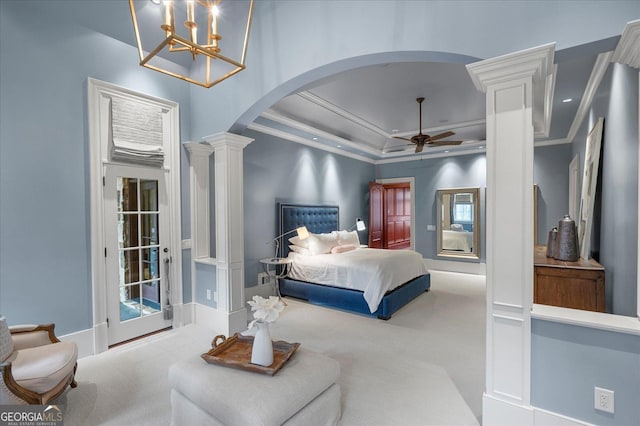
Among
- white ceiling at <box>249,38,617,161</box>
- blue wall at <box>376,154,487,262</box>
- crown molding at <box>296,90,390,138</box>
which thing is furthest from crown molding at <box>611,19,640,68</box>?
blue wall at <box>376,154,487,262</box>

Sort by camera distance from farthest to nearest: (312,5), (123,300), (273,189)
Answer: (273,189) → (123,300) → (312,5)

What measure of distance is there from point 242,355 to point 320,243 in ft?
10.9

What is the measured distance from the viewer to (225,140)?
3506 millimetres

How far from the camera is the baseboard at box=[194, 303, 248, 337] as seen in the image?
3551mm

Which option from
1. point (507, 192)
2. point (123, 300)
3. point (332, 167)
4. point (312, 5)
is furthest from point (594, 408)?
point (332, 167)

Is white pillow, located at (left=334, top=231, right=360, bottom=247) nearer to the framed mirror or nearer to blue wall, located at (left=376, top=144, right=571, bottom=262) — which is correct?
blue wall, located at (left=376, top=144, right=571, bottom=262)

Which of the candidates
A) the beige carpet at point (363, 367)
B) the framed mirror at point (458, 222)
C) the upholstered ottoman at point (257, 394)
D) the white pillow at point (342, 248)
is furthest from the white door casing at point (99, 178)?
the framed mirror at point (458, 222)

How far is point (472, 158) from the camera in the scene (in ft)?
22.2

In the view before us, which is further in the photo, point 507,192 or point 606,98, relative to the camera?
point 606,98

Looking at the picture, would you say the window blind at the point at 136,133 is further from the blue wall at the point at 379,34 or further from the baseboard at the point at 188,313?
the baseboard at the point at 188,313

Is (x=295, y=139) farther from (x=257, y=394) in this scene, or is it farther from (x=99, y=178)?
(x=257, y=394)

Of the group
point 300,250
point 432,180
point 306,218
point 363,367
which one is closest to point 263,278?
point 300,250

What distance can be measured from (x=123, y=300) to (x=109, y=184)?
49.7 inches

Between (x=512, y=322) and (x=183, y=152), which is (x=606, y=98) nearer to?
(x=512, y=322)
